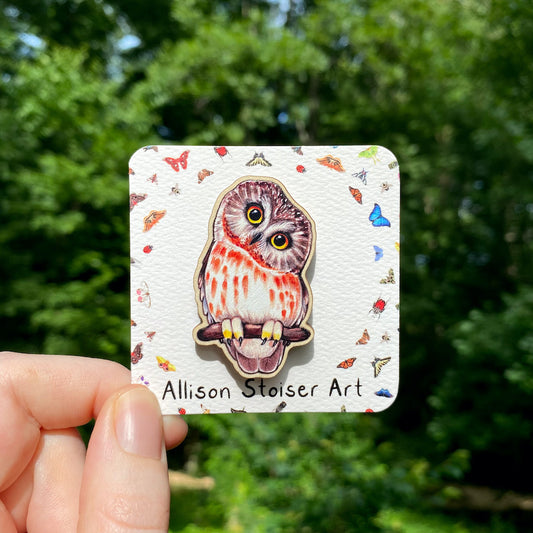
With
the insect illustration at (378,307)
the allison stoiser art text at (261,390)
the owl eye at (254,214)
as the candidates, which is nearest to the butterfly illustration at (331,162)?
the owl eye at (254,214)

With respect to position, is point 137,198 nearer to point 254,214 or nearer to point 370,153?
point 254,214

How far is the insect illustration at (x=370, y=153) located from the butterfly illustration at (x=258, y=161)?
0.17 metres

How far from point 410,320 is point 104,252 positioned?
10.3ft

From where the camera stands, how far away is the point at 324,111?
552 centimetres

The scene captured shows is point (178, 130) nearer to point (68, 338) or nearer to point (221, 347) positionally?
point (68, 338)

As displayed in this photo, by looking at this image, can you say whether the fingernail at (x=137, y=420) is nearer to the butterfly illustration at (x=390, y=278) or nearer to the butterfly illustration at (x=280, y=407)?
the butterfly illustration at (x=280, y=407)

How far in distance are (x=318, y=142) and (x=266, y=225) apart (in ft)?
15.7

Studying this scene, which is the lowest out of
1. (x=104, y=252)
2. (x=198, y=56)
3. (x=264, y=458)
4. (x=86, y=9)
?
(x=264, y=458)

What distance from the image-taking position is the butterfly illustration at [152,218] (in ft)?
2.92

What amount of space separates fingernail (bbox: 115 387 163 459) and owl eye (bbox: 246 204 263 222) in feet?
1.14

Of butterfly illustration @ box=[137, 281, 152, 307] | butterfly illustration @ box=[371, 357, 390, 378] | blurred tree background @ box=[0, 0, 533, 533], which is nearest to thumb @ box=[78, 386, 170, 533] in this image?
butterfly illustration @ box=[137, 281, 152, 307]

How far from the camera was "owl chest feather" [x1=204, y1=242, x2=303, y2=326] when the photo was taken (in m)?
0.89

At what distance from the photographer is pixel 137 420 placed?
0.86 meters

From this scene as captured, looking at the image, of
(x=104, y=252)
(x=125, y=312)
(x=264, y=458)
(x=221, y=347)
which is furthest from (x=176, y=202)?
(x=104, y=252)
